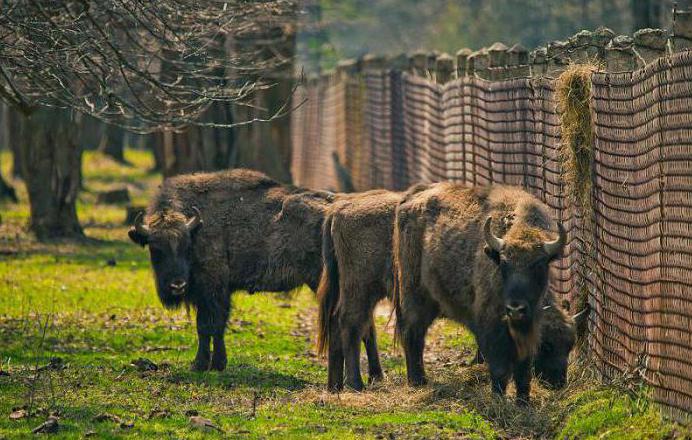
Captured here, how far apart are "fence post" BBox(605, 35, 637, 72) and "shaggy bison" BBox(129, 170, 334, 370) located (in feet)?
12.8

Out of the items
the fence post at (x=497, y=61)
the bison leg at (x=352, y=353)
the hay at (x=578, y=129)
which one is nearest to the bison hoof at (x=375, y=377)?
the bison leg at (x=352, y=353)

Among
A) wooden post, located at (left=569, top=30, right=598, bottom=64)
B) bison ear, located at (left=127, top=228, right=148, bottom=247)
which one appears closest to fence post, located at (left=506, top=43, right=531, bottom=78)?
wooden post, located at (left=569, top=30, right=598, bottom=64)

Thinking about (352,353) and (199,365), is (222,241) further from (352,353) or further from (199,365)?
(352,353)

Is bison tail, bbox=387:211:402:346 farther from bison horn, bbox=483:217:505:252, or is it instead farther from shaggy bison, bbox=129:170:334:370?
bison horn, bbox=483:217:505:252

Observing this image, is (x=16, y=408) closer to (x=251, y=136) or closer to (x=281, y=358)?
(x=281, y=358)

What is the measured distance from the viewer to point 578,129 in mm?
11406

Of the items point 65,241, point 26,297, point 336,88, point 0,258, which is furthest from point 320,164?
point 26,297

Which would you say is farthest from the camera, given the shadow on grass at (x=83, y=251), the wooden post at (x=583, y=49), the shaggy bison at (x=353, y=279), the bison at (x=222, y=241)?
the shadow on grass at (x=83, y=251)

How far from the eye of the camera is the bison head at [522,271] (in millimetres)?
10094

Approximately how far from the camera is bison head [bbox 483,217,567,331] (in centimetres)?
1009

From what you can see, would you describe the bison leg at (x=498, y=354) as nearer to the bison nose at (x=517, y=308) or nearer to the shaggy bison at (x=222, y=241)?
the bison nose at (x=517, y=308)

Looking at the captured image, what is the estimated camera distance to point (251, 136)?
2278cm

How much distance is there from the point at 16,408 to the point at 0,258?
33.9 ft

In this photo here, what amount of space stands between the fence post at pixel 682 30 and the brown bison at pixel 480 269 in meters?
1.86
